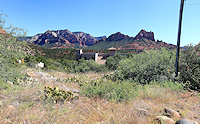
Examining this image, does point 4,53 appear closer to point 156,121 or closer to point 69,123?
point 69,123

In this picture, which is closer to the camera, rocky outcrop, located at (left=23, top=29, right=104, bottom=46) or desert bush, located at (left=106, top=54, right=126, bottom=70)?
desert bush, located at (left=106, top=54, right=126, bottom=70)

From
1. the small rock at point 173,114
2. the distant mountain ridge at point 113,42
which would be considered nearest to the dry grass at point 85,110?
the small rock at point 173,114

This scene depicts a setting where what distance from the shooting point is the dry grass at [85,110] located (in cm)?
267

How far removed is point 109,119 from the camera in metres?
2.71

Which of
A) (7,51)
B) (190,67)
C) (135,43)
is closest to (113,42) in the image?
(135,43)

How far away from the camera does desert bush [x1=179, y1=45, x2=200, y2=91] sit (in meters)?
5.95

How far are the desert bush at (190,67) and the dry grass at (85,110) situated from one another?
180 centimetres

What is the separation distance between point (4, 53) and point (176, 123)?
21.8ft

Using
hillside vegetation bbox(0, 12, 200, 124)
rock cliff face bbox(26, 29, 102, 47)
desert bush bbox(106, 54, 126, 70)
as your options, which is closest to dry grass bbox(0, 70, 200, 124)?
hillside vegetation bbox(0, 12, 200, 124)

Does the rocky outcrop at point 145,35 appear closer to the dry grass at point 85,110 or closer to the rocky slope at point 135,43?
the rocky slope at point 135,43

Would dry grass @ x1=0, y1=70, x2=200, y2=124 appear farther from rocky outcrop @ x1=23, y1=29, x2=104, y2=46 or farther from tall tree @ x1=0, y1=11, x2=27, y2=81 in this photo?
rocky outcrop @ x1=23, y1=29, x2=104, y2=46

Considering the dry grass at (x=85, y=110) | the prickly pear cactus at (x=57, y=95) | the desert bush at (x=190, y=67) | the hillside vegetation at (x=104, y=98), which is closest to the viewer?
the dry grass at (x=85, y=110)

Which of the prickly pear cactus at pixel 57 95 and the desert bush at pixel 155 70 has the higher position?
the desert bush at pixel 155 70

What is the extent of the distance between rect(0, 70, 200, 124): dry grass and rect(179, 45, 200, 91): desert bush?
180 centimetres
